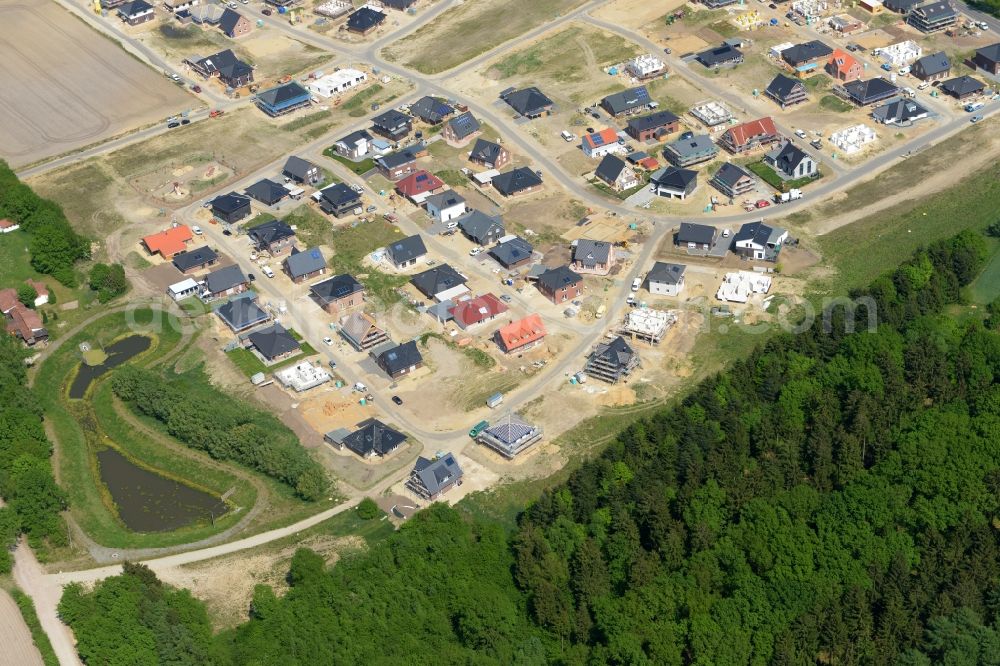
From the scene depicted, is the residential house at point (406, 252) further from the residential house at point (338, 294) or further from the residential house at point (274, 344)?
the residential house at point (274, 344)

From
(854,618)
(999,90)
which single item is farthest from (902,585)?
(999,90)

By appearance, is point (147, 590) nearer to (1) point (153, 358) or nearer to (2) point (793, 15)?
(1) point (153, 358)

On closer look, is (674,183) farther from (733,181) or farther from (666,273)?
(666,273)

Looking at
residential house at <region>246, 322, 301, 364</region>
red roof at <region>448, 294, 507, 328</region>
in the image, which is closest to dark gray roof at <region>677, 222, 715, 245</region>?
red roof at <region>448, 294, 507, 328</region>

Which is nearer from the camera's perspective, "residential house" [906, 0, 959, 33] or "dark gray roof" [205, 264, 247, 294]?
"dark gray roof" [205, 264, 247, 294]

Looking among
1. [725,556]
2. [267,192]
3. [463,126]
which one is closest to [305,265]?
[267,192]

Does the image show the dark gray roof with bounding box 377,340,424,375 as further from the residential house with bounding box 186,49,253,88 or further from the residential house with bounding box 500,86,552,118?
the residential house with bounding box 186,49,253,88
